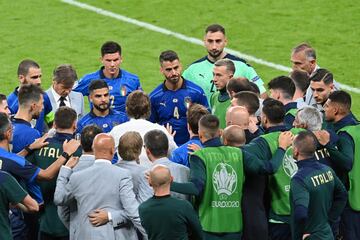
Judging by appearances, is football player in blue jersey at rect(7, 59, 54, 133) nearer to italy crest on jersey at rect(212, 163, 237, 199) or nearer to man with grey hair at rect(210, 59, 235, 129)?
man with grey hair at rect(210, 59, 235, 129)

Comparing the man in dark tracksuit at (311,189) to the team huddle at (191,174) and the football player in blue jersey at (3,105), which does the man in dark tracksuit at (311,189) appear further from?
the football player in blue jersey at (3,105)

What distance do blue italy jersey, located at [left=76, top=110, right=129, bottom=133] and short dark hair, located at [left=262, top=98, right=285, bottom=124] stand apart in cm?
186

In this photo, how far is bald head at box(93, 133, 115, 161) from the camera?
9508 millimetres

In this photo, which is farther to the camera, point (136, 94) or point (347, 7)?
point (347, 7)

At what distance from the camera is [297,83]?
11.7 m

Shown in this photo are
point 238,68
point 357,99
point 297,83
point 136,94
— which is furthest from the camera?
point 357,99

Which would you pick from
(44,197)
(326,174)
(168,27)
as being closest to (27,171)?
(44,197)

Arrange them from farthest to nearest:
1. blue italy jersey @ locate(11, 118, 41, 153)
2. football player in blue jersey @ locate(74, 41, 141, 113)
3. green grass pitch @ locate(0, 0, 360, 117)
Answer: green grass pitch @ locate(0, 0, 360, 117)
football player in blue jersey @ locate(74, 41, 141, 113)
blue italy jersey @ locate(11, 118, 41, 153)

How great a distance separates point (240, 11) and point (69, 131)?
9.37 meters

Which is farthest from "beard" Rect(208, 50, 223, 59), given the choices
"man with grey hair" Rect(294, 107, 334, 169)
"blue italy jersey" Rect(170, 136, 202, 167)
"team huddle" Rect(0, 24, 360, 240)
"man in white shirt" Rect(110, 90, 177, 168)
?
"blue italy jersey" Rect(170, 136, 202, 167)

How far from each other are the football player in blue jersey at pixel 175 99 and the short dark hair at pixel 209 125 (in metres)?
2.60

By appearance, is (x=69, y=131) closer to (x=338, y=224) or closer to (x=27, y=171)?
(x=27, y=171)

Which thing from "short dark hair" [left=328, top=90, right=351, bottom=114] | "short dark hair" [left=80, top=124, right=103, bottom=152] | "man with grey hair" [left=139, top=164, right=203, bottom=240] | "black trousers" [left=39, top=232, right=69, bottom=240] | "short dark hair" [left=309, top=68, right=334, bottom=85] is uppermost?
"short dark hair" [left=309, top=68, right=334, bottom=85]

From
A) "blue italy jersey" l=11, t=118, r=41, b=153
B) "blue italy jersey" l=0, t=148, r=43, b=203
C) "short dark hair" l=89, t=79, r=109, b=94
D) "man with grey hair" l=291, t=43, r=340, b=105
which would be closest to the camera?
"blue italy jersey" l=0, t=148, r=43, b=203
